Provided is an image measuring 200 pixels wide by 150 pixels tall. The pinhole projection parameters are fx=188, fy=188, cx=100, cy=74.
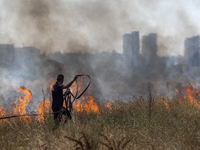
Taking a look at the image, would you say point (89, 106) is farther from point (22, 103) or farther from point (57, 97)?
point (57, 97)

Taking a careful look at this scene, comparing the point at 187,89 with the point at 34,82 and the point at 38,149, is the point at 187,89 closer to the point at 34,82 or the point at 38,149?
the point at 34,82

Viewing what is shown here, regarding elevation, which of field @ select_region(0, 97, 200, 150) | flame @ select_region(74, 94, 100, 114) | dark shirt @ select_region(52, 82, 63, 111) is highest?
dark shirt @ select_region(52, 82, 63, 111)

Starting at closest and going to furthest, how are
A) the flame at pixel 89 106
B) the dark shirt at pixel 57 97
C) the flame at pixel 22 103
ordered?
the dark shirt at pixel 57 97, the flame at pixel 22 103, the flame at pixel 89 106

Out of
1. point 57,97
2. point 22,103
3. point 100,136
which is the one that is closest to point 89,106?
point 22,103

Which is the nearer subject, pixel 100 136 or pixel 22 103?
pixel 100 136

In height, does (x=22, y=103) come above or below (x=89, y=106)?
above

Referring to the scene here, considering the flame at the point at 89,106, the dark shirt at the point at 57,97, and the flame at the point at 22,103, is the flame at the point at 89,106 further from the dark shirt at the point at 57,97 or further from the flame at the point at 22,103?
the dark shirt at the point at 57,97

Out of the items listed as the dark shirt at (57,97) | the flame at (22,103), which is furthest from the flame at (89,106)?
the dark shirt at (57,97)

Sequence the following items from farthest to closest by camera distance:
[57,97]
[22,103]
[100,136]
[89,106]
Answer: [89,106]
[22,103]
[57,97]
[100,136]

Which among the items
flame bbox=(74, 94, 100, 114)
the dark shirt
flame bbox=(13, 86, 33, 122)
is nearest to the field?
the dark shirt

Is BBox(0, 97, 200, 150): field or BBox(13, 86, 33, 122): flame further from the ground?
BBox(13, 86, 33, 122): flame

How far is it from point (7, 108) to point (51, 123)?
3290 mm

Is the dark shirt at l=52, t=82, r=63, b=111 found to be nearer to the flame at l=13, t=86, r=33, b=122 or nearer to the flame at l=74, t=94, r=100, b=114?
the flame at l=13, t=86, r=33, b=122

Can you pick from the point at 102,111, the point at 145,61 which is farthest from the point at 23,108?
the point at 145,61
